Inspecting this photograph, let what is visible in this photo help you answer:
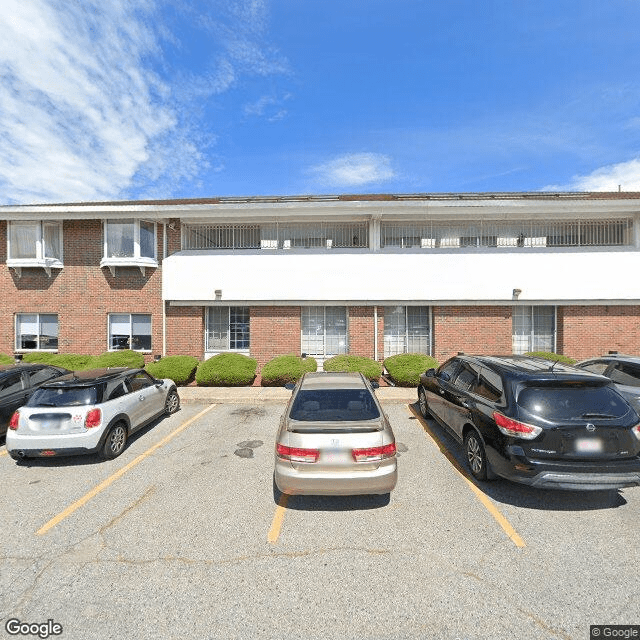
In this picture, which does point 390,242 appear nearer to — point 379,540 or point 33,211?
point 379,540

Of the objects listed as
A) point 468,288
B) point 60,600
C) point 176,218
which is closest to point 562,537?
point 60,600

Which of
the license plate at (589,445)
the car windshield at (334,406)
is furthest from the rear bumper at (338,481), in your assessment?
the license plate at (589,445)

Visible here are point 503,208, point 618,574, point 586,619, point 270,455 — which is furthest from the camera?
point 503,208

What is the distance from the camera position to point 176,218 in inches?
472

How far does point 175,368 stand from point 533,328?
1310cm

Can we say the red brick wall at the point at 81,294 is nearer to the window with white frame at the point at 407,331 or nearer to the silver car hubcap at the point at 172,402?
the silver car hubcap at the point at 172,402

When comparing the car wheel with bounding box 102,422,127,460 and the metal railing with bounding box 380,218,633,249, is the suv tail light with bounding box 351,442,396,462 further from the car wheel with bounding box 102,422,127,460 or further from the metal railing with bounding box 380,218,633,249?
the metal railing with bounding box 380,218,633,249

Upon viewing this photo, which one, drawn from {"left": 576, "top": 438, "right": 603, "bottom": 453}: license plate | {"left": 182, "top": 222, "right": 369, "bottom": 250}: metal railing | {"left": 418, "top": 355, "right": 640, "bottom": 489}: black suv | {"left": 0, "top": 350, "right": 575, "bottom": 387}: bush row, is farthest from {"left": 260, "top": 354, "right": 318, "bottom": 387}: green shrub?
{"left": 576, "top": 438, "right": 603, "bottom": 453}: license plate

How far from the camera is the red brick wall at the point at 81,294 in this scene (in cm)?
1203

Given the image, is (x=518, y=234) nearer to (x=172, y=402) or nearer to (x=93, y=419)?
(x=172, y=402)

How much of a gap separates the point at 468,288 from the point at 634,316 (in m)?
5.91

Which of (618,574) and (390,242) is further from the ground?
(390,242)

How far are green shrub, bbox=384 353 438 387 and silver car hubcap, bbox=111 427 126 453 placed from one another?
7.67m

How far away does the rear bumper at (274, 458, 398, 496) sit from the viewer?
377 centimetres
